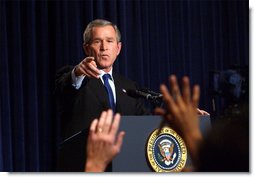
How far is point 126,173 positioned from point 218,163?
209cm

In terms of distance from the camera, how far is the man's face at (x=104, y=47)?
295 centimetres

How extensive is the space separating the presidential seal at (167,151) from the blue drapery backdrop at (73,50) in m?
0.39

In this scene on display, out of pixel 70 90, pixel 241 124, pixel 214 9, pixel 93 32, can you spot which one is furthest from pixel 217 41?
pixel 241 124

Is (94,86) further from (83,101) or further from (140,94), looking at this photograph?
(140,94)

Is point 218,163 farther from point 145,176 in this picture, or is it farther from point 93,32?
point 93,32

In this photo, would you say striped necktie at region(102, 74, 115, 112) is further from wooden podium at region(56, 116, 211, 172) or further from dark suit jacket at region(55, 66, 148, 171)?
wooden podium at region(56, 116, 211, 172)

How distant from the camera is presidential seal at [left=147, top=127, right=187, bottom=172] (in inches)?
104

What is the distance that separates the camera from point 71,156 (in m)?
2.87

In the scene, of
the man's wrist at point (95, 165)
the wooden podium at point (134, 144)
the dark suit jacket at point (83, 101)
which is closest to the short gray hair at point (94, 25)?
the dark suit jacket at point (83, 101)

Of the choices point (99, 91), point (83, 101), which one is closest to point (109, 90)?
point (99, 91)

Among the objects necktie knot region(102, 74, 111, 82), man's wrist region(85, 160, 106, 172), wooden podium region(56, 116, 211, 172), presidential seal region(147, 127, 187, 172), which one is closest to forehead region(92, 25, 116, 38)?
necktie knot region(102, 74, 111, 82)

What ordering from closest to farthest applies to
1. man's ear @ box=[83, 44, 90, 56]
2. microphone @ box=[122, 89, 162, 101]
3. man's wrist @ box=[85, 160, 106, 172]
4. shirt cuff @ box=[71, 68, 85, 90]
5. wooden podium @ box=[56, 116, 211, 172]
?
man's wrist @ box=[85, 160, 106, 172]
wooden podium @ box=[56, 116, 211, 172]
microphone @ box=[122, 89, 162, 101]
shirt cuff @ box=[71, 68, 85, 90]
man's ear @ box=[83, 44, 90, 56]

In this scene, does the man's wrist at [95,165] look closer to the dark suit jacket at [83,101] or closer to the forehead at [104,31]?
the dark suit jacket at [83,101]

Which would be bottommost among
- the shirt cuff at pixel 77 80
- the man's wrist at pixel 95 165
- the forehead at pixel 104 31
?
the man's wrist at pixel 95 165
